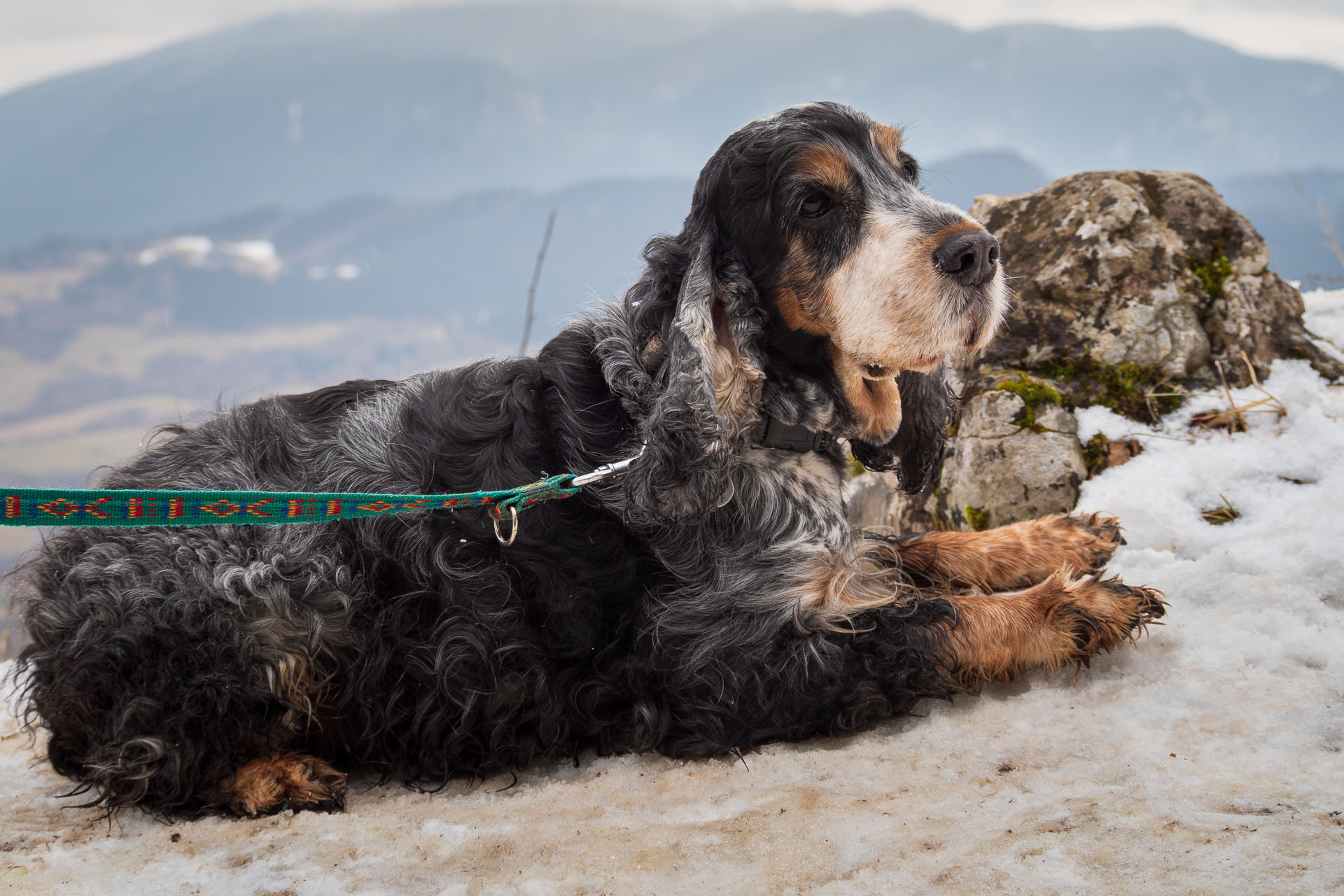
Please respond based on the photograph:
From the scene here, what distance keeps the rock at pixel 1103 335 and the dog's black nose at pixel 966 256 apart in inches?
86.6

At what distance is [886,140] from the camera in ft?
11.8

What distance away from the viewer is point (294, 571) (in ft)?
11.0

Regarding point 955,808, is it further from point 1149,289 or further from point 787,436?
point 1149,289

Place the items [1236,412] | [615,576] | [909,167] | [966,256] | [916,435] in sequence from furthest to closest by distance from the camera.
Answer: [1236,412] < [916,435] < [909,167] < [615,576] < [966,256]

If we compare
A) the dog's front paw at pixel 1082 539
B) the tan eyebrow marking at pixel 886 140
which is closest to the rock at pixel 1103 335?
the dog's front paw at pixel 1082 539

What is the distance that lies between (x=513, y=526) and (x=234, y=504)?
0.92m

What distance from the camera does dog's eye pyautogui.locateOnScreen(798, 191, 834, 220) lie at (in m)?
3.33

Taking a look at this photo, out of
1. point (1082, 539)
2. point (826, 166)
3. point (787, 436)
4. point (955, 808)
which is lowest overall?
point (955, 808)

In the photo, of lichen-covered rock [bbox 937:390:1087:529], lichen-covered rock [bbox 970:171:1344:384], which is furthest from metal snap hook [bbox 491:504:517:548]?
lichen-covered rock [bbox 970:171:1344:384]

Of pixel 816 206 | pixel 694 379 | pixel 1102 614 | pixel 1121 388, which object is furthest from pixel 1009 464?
Answer: pixel 694 379

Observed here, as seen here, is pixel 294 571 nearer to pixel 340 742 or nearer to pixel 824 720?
pixel 340 742

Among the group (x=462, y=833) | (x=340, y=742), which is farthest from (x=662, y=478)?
(x=340, y=742)

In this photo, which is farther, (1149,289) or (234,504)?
(1149,289)

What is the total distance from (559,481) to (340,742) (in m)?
1.37
